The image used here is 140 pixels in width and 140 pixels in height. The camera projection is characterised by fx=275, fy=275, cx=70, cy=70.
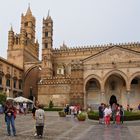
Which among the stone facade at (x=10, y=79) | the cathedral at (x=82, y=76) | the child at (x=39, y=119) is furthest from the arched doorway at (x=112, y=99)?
A: the child at (x=39, y=119)

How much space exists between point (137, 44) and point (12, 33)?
27.8 meters

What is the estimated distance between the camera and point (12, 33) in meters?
61.8

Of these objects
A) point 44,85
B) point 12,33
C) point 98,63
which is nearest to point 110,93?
point 98,63

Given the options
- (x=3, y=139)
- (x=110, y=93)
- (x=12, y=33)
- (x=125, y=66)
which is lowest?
(x=3, y=139)

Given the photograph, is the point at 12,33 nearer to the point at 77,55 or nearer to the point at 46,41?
the point at 46,41

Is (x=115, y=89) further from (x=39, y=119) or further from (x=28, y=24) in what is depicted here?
(x=39, y=119)

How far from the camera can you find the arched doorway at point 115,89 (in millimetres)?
44959

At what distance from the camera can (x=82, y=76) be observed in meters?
43.9

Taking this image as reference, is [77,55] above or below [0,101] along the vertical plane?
above

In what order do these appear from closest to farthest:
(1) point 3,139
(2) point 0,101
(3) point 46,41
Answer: (1) point 3,139, (2) point 0,101, (3) point 46,41

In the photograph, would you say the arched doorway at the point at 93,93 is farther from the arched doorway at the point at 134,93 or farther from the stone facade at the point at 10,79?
the stone facade at the point at 10,79

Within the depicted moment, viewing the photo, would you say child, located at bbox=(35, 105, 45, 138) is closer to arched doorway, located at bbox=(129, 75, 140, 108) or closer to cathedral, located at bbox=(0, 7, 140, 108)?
cathedral, located at bbox=(0, 7, 140, 108)

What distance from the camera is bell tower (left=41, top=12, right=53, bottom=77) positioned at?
5200 centimetres

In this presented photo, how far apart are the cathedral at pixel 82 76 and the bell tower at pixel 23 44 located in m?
3.99
